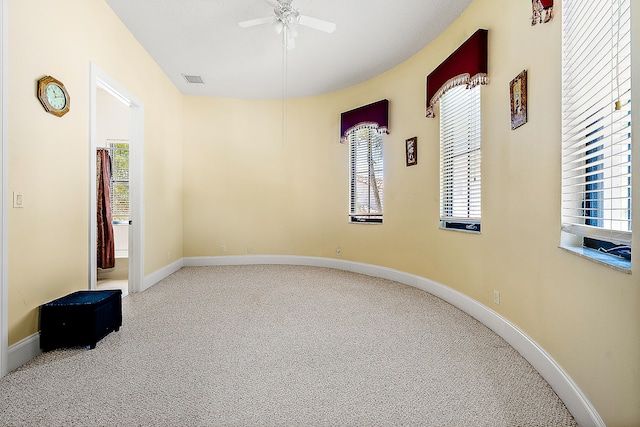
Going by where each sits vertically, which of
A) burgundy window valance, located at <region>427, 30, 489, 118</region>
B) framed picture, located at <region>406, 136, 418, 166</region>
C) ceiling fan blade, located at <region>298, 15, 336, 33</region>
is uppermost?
ceiling fan blade, located at <region>298, 15, 336, 33</region>

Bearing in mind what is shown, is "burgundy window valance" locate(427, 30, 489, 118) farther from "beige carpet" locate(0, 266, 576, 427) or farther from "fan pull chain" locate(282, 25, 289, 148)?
"beige carpet" locate(0, 266, 576, 427)

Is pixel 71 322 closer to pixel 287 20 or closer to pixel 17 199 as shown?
pixel 17 199

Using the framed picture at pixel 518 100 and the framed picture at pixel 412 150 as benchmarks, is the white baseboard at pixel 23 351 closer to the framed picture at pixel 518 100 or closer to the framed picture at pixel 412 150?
the framed picture at pixel 518 100

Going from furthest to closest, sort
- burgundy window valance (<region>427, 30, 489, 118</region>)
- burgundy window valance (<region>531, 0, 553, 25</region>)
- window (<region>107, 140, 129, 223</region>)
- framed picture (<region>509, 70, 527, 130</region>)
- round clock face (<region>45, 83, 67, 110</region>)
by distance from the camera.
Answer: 1. window (<region>107, 140, 129, 223</region>)
2. burgundy window valance (<region>427, 30, 489, 118</region>)
3. round clock face (<region>45, 83, 67, 110</region>)
4. framed picture (<region>509, 70, 527, 130</region>)
5. burgundy window valance (<region>531, 0, 553, 25</region>)

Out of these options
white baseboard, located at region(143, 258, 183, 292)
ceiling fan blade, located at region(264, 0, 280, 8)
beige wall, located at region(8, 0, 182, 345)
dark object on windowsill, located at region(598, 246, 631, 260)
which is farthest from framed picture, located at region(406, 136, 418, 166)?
white baseboard, located at region(143, 258, 183, 292)

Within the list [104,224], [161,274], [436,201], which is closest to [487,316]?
[436,201]

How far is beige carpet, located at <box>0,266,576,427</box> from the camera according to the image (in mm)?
1503

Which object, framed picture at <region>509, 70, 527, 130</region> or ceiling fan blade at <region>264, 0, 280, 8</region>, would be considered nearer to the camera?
framed picture at <region>509, 70, 527, 130</region>

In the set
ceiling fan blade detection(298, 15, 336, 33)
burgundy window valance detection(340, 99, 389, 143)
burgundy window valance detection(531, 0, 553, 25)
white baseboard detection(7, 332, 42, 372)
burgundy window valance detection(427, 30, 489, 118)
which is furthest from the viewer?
burgundy window valance detection(340, 99, 389, 143)

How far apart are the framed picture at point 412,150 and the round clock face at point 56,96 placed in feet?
11.4

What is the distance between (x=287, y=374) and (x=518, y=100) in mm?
2389

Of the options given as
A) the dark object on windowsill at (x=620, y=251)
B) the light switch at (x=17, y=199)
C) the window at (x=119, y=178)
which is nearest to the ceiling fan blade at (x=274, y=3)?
the light switch at (x=17, y=199)

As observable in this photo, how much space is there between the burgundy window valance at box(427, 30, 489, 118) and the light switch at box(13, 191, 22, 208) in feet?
11.4

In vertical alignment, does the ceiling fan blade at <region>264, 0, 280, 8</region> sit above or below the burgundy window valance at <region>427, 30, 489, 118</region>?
above
